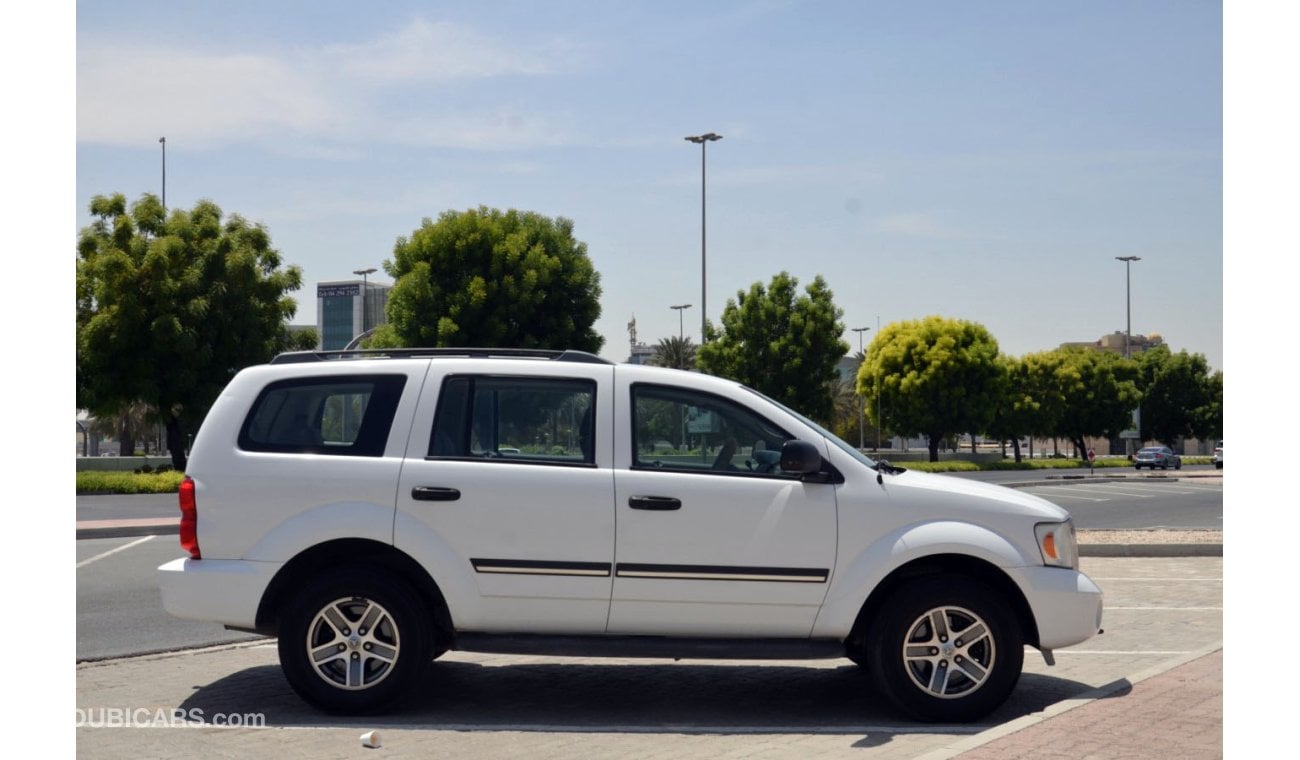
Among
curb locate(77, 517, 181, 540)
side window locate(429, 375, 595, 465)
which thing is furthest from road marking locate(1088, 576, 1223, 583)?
curb locate(77, 517, 181, 540)

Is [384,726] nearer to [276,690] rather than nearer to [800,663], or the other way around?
[276,690]

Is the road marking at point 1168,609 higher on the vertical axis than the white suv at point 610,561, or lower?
lower

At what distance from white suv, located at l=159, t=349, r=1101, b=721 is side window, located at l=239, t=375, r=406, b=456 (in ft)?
0.10

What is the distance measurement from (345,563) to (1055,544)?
154 inches

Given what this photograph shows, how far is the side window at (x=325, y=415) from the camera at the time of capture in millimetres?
7297

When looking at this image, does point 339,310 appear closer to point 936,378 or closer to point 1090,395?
point 1090,395

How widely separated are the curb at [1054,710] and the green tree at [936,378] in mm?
56490

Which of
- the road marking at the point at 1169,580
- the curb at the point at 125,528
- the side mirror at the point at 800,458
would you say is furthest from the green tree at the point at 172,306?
the side mirror at the point at 800,458

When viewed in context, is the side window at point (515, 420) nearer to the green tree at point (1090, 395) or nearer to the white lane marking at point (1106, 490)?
the white lane marking at point (1106, 490)

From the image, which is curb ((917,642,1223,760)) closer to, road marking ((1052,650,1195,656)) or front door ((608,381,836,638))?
road marking ((1052,650,1195,656))

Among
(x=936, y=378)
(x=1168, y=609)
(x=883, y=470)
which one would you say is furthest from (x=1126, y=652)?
(x=936, y=378)

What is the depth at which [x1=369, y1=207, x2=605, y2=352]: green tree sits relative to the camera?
1708 inches

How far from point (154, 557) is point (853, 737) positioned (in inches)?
475
